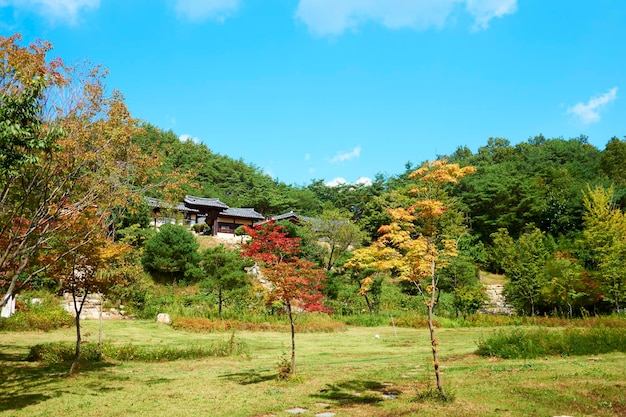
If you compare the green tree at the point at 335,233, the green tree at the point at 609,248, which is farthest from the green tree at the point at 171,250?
the green tree at the point at 609,248

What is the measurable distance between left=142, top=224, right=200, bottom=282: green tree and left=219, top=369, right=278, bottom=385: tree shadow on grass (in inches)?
669

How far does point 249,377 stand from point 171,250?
1833 cm

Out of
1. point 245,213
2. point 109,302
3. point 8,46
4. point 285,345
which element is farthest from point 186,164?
point 8,46

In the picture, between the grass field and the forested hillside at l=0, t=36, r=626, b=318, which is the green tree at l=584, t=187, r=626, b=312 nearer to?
the forested hillside at l=0, t=36, r=626, b=318

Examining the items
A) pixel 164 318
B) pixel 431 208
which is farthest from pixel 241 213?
pixel 431 208

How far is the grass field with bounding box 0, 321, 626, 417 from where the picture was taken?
20.9ft

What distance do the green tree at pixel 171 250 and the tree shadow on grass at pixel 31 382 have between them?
1474 centimetres

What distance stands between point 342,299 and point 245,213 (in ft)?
58.1

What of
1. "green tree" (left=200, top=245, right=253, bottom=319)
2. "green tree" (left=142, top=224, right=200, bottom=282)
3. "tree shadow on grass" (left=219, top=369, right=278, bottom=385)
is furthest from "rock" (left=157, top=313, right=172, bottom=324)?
"tree shadow on grass" (left=219, top=369, right=278, bottom=385)

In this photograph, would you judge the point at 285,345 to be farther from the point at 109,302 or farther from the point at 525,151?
the point at 525,151

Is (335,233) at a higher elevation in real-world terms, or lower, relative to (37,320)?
higher

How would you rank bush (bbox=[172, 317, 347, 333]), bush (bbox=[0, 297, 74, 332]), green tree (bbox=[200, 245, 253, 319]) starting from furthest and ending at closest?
green tree (bbox=[200, 245, 253, 319]) → bush (bbox=[172, 317, 347, 333]) → bush (bbox=[0, 297, 74, 332])

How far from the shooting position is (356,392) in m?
7.52

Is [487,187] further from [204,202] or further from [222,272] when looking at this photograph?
[222,272]
